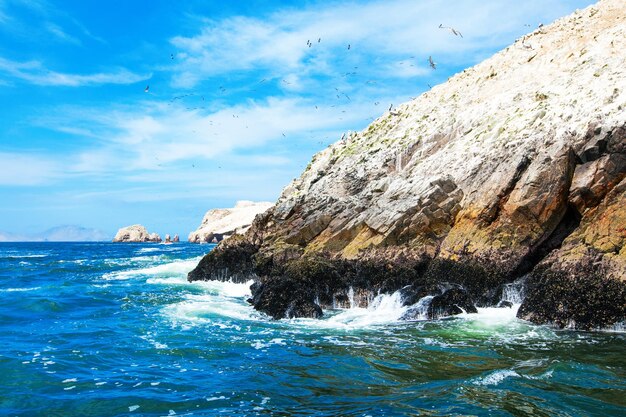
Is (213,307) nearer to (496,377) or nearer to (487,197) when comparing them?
(487,197)

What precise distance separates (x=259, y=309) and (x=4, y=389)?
40.2ft

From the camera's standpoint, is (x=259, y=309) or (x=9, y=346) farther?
(x=259, y=309)

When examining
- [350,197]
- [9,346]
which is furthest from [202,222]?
[9,346]

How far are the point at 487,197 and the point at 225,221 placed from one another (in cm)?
15161

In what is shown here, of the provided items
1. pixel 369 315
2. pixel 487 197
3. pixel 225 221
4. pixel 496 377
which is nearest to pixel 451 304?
pixel 369 315

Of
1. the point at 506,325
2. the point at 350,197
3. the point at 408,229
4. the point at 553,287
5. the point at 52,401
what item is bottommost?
the point at 52,401

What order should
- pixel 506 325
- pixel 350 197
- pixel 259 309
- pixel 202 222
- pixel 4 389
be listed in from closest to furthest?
pixel 4 389, pixel 506 325, pixel 259 309, pixel 350 197, pixel 202 222

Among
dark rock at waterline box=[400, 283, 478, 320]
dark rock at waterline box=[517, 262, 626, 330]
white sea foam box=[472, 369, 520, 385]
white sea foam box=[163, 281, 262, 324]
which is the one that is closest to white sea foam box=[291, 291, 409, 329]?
dark rock at waterline box=[400, 283, 478, 320]

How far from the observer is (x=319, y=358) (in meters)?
14.7

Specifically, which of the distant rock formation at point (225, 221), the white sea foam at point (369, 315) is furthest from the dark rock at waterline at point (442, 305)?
the distant rock formation at point (225, 221)

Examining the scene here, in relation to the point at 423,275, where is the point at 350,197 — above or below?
above

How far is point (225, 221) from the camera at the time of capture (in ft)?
562

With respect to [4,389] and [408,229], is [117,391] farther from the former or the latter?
[408,229]

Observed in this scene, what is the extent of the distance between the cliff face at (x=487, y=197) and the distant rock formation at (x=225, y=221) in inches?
4429
